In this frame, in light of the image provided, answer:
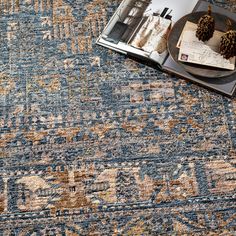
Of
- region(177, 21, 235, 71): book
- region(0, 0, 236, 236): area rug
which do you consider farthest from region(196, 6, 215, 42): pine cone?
region(0, 0, 236, 236): area rug

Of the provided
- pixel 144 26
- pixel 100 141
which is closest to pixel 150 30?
pixel 144 26

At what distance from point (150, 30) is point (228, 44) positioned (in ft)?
0.80

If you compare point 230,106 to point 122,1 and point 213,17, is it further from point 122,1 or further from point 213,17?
point 122,1

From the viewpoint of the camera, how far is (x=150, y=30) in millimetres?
1474

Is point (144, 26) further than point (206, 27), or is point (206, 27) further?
point (144, 26)

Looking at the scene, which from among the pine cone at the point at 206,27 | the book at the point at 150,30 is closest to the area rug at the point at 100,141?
the book at the point at 150,30

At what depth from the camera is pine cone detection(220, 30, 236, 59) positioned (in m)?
1.34

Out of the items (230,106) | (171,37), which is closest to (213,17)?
(171,37)

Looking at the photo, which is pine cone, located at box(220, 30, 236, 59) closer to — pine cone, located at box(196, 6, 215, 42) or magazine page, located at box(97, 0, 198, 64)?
pine cone, located at box(196, 6, 215, 42)

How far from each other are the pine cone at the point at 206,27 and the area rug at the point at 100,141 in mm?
143

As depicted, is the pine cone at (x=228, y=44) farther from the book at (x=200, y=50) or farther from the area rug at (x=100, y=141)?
the area rug at (x=100, y=141)

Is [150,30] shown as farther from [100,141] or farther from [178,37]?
[100,141]

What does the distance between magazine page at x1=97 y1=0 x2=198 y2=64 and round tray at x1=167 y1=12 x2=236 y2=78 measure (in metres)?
0.04

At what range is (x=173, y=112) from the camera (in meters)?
1.40
